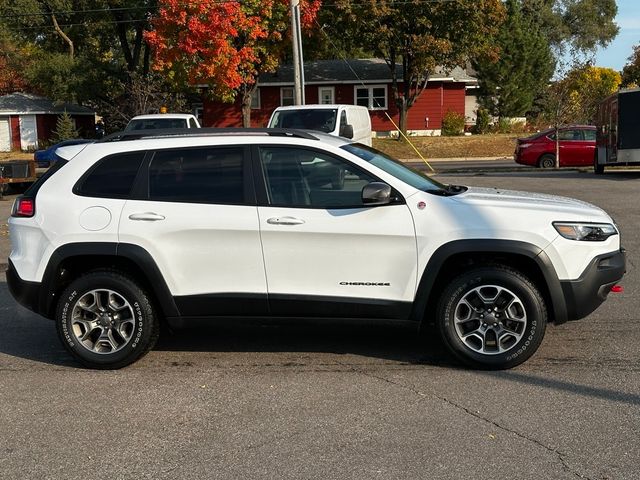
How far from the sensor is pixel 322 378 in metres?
5.24

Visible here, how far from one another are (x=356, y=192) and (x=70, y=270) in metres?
2.39

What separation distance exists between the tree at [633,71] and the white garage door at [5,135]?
43.9 meters

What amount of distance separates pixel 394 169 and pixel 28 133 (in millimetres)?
46024

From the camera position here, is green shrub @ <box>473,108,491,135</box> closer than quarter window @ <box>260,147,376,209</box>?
No

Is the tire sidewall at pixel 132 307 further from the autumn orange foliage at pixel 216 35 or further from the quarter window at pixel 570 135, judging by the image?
the autumn orange foliage at pixel 216 35

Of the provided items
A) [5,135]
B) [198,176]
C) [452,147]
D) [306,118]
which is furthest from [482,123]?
[198,176]

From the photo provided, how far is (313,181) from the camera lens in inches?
213

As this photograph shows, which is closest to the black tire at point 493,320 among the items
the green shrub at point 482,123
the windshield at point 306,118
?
the windshield at point 306,118

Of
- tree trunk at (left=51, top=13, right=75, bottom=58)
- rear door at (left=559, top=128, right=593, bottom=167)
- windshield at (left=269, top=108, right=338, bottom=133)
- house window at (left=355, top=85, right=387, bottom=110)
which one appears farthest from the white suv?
tree trunk at (left=51, top=13, right=75, bottom=58)

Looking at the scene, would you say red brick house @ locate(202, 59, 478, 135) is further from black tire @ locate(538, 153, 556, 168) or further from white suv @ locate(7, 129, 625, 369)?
white suv @ locate(7, 129, 625, 369)

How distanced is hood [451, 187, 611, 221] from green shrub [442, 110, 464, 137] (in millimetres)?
37137

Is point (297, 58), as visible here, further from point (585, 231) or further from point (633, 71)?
point (633, 71)

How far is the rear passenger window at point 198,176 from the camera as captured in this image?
5445mm

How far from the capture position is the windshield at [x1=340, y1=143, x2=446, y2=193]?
18.2ft
